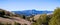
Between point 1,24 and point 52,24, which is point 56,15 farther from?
point 1,24

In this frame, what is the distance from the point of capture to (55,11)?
19.2 meters

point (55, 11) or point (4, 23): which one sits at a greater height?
point (55, 11)

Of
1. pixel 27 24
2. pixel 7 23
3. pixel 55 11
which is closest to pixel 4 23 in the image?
pixel 7 23

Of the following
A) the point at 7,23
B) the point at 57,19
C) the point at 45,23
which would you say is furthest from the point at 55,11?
the point at 7,23

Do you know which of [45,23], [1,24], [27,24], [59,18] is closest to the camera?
[59,18]

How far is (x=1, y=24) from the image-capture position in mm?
34594

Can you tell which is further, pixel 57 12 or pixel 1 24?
pixel 1 24

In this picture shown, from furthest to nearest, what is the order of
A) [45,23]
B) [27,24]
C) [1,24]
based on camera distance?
1. [27,24]
2. [1,24]
3. [45,23]

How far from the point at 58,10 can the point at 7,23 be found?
57.4 feet

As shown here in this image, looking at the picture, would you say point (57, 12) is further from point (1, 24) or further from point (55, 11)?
point (1, 24)

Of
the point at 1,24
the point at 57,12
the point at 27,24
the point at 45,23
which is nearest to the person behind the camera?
the point at 57,12

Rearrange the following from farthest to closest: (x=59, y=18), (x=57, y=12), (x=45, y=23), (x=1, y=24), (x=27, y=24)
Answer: (x=27, y=24)
(x=1, y=24)
(x=45, y=23)
(x=57, y=12)
(x=59, y=18)

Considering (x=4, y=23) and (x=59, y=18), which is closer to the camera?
(x=59, y=18)

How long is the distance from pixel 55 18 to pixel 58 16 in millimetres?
368
